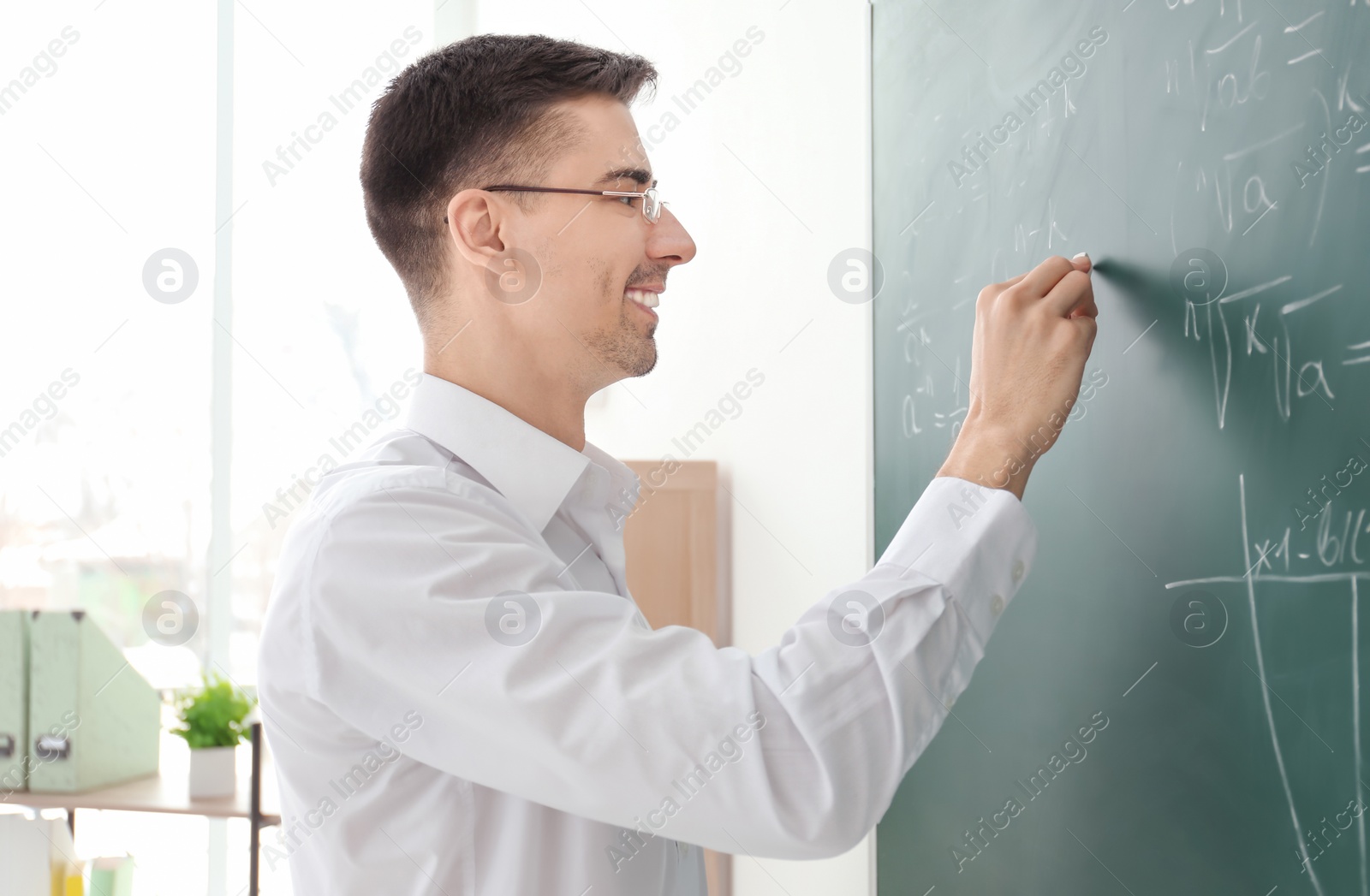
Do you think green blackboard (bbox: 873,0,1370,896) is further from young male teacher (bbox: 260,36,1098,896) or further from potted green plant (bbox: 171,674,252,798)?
potted green plant (bbox: 171,674,252,798)

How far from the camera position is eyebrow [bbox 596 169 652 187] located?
3.56 feet

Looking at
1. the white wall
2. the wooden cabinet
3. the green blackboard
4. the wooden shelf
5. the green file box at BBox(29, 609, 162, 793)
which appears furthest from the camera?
the green file box at BBox(29, 609, 162, 793)

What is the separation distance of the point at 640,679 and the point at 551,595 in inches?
3.8

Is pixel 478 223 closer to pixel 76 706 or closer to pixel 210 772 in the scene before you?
pixel 210 772

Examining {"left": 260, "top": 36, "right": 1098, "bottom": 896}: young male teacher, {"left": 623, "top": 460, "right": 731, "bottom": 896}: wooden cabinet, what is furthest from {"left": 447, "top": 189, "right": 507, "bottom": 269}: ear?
{"left": 623, "top": 460, "right": 731, "bottom": 896}: wooden cabinet

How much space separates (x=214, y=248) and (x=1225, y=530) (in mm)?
3026

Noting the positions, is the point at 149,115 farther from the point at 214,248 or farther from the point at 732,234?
the point at 732,234

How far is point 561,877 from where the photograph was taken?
3.00ft

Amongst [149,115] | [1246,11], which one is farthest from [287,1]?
[1246,11]

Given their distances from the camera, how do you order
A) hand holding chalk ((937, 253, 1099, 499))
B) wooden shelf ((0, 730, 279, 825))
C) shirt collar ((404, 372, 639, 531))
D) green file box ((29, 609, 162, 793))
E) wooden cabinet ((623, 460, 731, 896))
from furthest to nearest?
green file box ((29, 609, 162, 793)) < wooden shelf ((0, 730, 279, 825)) < wooden cabinet ((623, 460, 731, 896)) < shirt collar ((404, 372, 639, 531)) < hand holding chalk ((937, 253, 1099, 499))

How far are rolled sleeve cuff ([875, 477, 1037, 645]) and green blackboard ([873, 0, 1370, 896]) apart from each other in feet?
0.55

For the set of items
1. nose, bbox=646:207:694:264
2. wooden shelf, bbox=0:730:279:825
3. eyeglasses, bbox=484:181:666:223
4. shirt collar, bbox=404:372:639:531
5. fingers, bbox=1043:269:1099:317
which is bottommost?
wooden shelf, bbox=0:730:279:825

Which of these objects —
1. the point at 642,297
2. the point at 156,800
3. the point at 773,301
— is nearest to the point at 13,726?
the point at 156,800

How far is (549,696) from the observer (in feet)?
2.45
